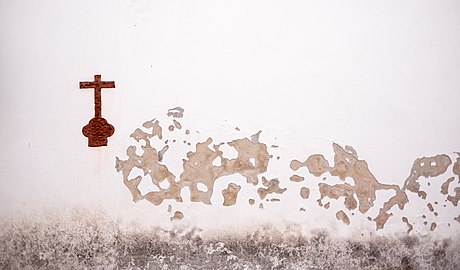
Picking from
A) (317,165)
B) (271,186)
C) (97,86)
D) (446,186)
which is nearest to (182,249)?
(271,186)

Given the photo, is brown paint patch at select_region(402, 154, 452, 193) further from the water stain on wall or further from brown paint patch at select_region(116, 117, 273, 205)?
brown paint patch at select_region(116, 117, 273, 205)

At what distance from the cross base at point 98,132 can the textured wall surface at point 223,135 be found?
0.04 m

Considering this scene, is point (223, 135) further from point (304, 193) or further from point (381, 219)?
point (381, 219)

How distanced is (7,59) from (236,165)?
129 cm

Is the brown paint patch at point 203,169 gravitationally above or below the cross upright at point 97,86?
Answer: below

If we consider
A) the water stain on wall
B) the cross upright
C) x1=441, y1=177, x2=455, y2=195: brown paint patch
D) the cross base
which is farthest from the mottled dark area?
the cross upright

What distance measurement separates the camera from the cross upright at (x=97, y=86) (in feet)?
8.11

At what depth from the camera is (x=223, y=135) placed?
2.47 metres

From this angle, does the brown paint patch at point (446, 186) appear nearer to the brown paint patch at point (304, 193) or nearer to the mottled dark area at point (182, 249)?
the mottled dark area at point (182, 249)

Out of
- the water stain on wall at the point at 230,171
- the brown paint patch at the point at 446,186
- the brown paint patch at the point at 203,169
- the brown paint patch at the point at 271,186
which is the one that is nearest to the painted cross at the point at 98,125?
the water stain on wall at the point at 230,171

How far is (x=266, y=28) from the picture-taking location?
2.47m

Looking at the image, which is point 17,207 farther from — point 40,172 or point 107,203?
point 107,203

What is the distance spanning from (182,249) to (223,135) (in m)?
0.61

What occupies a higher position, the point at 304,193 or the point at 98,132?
the point at 98,132
